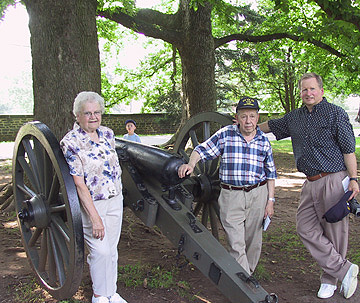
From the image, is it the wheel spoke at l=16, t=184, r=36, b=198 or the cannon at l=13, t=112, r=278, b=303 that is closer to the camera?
the cannon at l=13, t=112, r=278, b=303

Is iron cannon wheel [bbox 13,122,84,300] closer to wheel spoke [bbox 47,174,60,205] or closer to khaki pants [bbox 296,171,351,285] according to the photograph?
wheel spoke [bbox 47,174,60,205]

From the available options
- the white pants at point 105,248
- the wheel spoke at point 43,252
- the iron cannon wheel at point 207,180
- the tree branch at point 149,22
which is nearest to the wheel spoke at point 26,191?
the wheel spoke at point 43,252

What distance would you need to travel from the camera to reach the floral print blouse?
273 centimetres

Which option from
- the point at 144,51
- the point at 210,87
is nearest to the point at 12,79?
the point at 144,51

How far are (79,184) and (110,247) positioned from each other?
56 centimetres

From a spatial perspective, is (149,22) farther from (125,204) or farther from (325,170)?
(325,170)

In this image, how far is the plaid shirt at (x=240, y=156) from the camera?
3145mm

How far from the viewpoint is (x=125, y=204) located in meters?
3.58

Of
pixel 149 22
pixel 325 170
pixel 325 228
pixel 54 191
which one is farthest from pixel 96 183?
pixel 149 22

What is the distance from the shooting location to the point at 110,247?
2.94m

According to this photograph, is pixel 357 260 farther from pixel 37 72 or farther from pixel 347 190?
pixel 37 72

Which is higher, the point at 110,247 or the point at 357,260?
the point at 110,247

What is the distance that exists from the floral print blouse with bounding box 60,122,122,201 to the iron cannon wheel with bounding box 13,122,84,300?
0.07m

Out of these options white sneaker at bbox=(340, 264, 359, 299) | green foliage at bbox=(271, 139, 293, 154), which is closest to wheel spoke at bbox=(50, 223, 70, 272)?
white sneaker at bbox=(340, 264, 359, 299)
